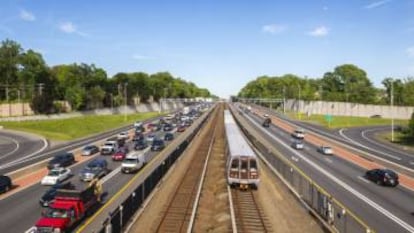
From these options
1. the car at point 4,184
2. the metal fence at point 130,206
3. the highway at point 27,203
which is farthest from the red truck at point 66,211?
the car at point 4,184

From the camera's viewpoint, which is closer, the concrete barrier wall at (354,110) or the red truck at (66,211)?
the red truck at (66,211)

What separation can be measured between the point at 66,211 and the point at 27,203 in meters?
10.0

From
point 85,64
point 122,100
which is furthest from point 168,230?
point 122,100

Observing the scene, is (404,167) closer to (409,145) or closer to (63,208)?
(409,145)

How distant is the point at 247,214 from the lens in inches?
1185

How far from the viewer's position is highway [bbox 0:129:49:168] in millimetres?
62900

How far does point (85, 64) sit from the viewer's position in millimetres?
A: 160125

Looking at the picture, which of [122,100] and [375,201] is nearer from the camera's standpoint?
[375,201]

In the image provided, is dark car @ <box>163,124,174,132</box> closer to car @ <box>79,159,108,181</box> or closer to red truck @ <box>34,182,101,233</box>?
car @ <box>79,159,108,181</box>

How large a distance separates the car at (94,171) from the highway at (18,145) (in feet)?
50.0

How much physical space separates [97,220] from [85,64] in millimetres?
138358

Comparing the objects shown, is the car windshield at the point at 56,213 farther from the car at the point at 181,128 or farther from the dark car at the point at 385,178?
the car at the point at 181,128

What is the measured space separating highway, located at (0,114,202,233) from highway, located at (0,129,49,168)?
663 inches

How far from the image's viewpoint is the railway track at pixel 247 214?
2686 cm
